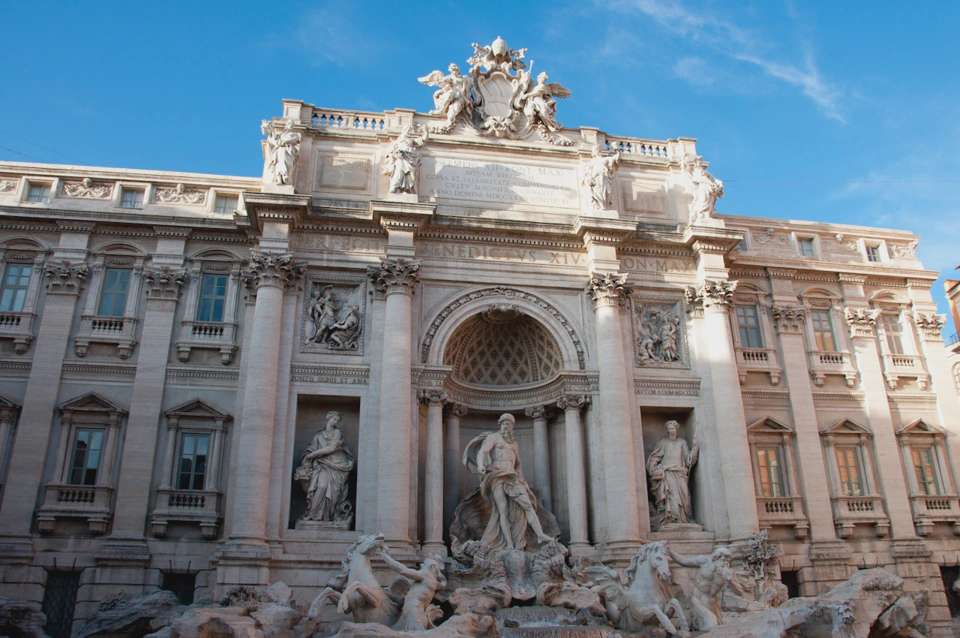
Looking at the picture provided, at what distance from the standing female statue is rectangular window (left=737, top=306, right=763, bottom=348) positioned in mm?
12653

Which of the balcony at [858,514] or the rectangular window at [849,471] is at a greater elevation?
the rectangular window at [849,471]

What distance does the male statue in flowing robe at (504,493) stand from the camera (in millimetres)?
19766

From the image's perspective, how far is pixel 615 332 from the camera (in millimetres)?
21938

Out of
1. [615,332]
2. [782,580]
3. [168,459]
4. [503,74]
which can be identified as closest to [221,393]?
[168,459]

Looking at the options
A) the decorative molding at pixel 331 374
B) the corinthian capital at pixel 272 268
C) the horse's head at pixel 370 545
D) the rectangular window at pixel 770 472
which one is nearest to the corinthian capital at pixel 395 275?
the corinthian capital at pixel 272 268

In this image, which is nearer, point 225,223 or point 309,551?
point 309,551

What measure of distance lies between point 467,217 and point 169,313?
8.54m

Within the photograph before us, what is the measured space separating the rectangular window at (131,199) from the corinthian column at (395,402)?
293 inches

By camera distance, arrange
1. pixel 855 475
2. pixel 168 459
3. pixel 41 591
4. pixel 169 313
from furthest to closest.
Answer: pixel 855 475, pixel 169 313, pixel 168 459, pixel 41 591

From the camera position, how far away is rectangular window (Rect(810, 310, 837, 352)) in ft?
83.0

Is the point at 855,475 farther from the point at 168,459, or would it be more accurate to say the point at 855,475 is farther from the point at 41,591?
the point at 41,591

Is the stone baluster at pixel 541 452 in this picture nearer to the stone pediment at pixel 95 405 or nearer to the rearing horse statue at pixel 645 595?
the rearing horse statue at pixel 645 595

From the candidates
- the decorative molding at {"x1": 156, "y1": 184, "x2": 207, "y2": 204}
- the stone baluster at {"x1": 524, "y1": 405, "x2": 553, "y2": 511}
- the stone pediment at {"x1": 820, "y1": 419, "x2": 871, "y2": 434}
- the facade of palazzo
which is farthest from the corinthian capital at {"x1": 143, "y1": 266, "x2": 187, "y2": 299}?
the stone pediment at {"x1": 820, "y1": 419, "x2": 871, "y2": 434}

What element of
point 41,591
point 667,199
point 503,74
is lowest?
point 41,591
